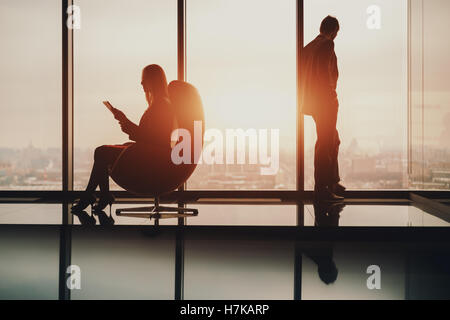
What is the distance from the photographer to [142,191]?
3707mm

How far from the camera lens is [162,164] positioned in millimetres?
3639

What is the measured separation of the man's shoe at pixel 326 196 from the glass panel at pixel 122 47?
2044 mm

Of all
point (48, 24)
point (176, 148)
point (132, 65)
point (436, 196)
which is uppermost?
point (48, 24)

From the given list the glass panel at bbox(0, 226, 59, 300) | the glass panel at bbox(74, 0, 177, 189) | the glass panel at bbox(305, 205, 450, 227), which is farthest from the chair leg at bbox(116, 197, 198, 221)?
the glass panel at bbox(74, 0, 177, 189)

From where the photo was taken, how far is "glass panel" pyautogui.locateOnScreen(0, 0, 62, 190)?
5.29m

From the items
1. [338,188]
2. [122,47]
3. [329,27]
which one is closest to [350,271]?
[338,188]

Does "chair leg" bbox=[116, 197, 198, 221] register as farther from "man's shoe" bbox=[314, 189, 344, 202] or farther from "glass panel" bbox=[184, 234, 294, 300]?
"man's shoe" bbox=[314, 189, 344, 202]

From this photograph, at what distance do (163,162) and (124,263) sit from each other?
3.33 ft

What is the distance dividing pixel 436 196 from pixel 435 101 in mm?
900

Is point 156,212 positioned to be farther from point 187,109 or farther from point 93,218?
point 187,109

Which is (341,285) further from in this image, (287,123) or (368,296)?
(287,123)
